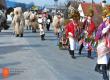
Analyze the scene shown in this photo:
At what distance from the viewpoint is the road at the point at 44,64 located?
13.1 m

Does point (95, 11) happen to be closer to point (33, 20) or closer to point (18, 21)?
point (33, 20)

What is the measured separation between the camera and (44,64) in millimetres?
15398

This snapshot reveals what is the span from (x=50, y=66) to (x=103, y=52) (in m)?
2.74

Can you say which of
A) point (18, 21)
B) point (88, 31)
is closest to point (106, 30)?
point (88, 31)

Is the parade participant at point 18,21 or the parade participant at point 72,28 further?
the parade participant at point 18,21

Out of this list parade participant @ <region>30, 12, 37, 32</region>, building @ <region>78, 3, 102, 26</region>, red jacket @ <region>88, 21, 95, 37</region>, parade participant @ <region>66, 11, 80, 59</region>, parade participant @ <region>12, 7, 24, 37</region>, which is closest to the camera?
parade participant @ <region>66, 11, 80, 59</region>

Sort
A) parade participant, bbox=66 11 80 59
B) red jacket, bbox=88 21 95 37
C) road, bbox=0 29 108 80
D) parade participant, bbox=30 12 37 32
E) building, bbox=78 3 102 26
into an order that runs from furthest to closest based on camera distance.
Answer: parade participant, bbox=30 12 37 32 → building, bbox=78 3 102 26 → red jacket, bbox=88 21 95 37 → parade participant, bbox=66 11 80 59 → road, bbox=0 29 108 80

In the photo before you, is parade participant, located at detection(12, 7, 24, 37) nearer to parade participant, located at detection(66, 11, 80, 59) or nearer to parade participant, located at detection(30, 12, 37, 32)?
parade participant, located at detection(30, 12, 37, 32)

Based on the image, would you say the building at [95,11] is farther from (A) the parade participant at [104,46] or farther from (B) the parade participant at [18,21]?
(A) the parade participant at [104,46]

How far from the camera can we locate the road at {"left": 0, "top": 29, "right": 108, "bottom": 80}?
43.0 feet

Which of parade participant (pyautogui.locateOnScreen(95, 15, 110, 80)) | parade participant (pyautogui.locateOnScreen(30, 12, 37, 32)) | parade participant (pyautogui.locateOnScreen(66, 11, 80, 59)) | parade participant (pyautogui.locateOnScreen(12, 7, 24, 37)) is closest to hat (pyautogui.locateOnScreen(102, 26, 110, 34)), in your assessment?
parade participant (pyautogui.locateOnScreen(95, 15, 110, 80))

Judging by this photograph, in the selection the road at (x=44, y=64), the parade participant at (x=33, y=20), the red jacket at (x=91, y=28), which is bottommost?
the road at (x=44, y=64)

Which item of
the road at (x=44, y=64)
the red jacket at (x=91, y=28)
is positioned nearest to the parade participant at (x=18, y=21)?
the road at (x=44, y=64)

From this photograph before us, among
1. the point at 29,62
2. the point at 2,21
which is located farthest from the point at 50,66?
the point at 2,21
